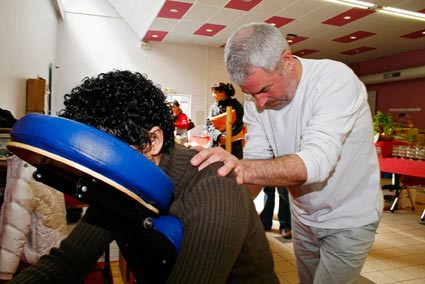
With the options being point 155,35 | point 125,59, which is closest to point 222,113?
point 155,35

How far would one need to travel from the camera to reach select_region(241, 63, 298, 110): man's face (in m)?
1.23

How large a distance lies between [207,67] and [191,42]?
0.74 metres

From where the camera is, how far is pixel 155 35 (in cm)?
774

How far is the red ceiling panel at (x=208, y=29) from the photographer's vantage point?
6.89 metres

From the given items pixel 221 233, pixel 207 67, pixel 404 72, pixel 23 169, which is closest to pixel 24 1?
pixel 23 169

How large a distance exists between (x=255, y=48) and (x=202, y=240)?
2.48 ft

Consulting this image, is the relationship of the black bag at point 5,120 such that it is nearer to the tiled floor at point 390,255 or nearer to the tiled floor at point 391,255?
the tiled floor at point 390,255

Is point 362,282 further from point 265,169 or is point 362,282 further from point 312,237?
point 265,169

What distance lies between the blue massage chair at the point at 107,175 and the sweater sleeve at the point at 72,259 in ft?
0.98

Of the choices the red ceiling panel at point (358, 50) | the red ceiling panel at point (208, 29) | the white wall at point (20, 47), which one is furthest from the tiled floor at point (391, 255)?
the red ceiling panel at point (358, 50)

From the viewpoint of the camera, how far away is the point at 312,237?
1.49m

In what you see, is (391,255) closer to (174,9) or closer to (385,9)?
(385,9)

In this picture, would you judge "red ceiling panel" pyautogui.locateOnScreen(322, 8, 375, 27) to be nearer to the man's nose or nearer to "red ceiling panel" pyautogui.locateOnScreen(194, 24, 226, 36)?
"red ceiling panel" pyautogui.locateOnScreen(194, 24, 226, 36)

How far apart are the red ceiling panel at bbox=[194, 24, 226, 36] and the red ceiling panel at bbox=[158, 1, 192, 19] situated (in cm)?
73
